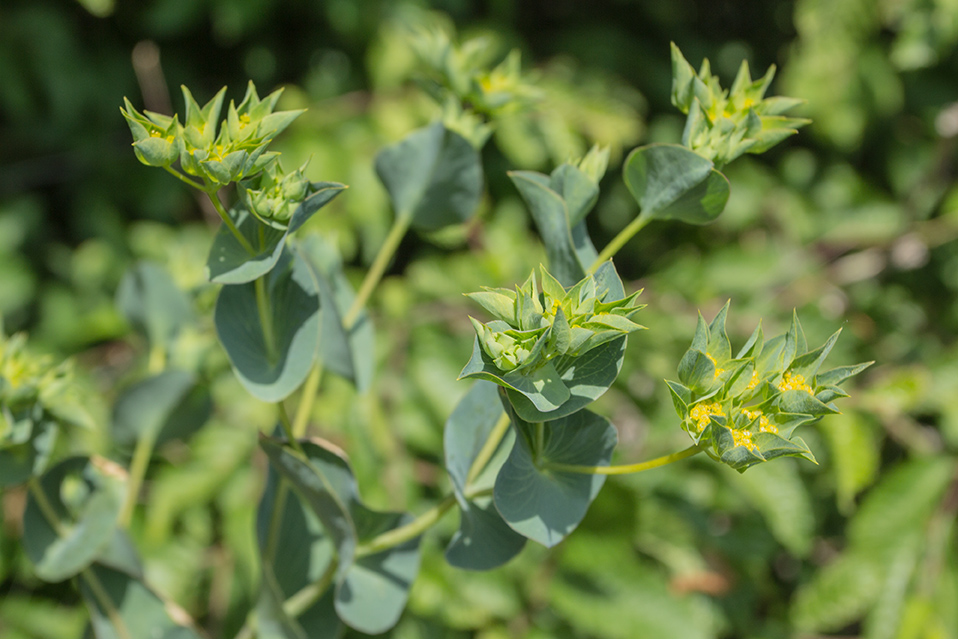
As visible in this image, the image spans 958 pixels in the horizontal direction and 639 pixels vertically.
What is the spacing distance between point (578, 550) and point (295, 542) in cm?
47

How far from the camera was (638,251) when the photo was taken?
1.49 metres

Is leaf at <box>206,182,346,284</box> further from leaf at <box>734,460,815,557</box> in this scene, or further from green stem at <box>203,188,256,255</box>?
leaf at <box>734,460,815,557</box>

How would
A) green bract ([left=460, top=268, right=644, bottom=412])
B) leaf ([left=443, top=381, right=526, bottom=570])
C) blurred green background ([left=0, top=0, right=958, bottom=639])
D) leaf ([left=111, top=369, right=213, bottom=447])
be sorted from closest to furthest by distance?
green bract ([left=460, top=268, right=644, bottom=412])
leaf ([left=443, top=381, right=526, bottom=570])
leaf ([left=111, top=369, right=213, bottom=447])
blurred green background ([left=0, top=0, right=958, bottom=639])

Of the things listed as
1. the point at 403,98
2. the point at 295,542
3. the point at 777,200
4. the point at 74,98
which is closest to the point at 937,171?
the point at 777,200

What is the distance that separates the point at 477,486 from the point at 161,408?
1.07ft

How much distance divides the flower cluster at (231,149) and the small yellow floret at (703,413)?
0.23 m

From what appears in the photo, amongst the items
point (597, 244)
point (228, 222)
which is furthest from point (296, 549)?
point (597, 244)

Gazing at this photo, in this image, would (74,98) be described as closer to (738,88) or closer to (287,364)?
(287,364)

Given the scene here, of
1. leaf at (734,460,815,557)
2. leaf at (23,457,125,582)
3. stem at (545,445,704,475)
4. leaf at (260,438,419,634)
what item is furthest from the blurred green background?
stem at (545,445,704,475)

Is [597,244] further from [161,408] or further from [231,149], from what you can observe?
[231,149]

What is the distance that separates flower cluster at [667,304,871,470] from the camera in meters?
0.36

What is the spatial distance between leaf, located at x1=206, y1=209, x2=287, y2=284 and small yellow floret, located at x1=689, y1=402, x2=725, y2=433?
0.23 meters

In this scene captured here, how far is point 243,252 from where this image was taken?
0.41 meters

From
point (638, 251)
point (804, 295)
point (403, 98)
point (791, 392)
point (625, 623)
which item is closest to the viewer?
point (791, 392)
